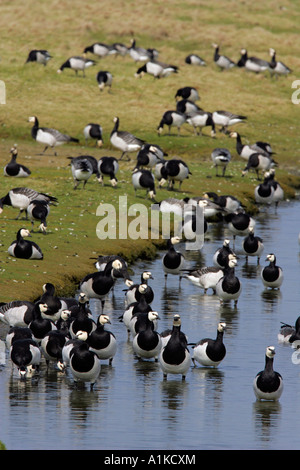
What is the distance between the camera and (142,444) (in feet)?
57.5

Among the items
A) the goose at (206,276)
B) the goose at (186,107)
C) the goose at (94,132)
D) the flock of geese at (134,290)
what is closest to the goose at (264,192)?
the flock of geese at (134,290)

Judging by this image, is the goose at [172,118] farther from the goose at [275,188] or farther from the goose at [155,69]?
the goose at [155,69]

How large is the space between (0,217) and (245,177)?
59.2 feet

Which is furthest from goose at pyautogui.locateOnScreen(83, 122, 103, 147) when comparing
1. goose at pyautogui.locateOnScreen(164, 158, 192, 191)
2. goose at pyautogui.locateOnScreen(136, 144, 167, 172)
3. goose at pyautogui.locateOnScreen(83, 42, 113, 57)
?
goose at pyautogui.locateOnScreen(83, 42, 113, 57)

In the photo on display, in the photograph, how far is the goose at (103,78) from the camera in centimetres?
6291

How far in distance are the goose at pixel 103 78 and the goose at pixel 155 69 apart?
3.73m

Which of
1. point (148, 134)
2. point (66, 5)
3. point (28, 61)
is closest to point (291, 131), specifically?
point (148, 134)

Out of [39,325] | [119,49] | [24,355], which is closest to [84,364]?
[24,355]

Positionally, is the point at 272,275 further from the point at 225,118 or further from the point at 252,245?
the point at 225,118

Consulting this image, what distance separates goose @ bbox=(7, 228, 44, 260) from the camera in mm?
28844

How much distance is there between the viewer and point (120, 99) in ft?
207

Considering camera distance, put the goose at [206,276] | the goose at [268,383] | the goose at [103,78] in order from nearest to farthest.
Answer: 1. the goose at [268,383]
2. the goose at [206,276]
3. the goose at [103,78]

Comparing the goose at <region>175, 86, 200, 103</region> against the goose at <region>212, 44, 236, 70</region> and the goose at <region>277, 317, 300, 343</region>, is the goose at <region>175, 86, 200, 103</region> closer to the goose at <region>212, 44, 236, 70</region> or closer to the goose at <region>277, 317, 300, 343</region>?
the goose at <region>212, 44, 236, 70</region>

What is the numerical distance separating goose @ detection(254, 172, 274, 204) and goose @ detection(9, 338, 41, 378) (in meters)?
24.2
